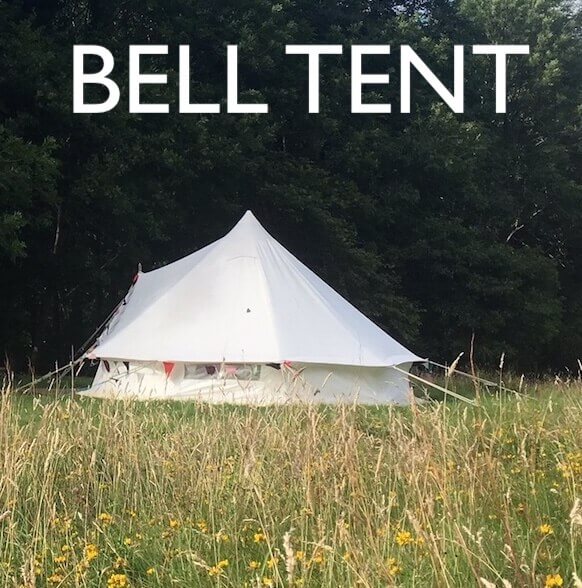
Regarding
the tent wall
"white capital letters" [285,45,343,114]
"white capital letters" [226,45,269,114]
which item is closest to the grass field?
the tent wall

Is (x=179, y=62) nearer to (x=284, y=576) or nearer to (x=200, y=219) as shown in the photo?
(x=200, y=219)

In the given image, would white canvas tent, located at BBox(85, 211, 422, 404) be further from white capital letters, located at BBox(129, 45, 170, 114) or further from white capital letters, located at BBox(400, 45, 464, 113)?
white capital letters, located at BBox(400, 45, 464, 113)

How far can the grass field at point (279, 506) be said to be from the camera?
2.80m

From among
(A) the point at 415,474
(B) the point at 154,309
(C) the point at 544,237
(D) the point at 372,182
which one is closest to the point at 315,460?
(A) the point at 415,474

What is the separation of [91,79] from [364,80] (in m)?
7.08

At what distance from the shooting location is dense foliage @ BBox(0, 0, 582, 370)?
568 inches

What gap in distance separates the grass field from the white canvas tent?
4.99m

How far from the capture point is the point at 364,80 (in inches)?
766

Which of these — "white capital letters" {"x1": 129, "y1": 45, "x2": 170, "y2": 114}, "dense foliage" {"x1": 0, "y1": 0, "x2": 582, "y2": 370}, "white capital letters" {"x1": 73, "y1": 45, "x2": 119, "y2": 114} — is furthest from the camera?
"white capital letters" {"x1": 129, "y1": 45, "x2": 170, "y2": 114}

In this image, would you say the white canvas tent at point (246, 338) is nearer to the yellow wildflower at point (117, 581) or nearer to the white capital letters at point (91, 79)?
the white capital letters at point (91, 79)

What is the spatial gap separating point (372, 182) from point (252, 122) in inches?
148

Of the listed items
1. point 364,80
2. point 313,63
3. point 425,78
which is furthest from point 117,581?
point 425,78

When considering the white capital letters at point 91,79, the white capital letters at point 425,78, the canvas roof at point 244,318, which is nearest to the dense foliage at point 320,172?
the white capital letters at point 91,79

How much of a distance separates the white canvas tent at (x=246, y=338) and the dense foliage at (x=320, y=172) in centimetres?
231
